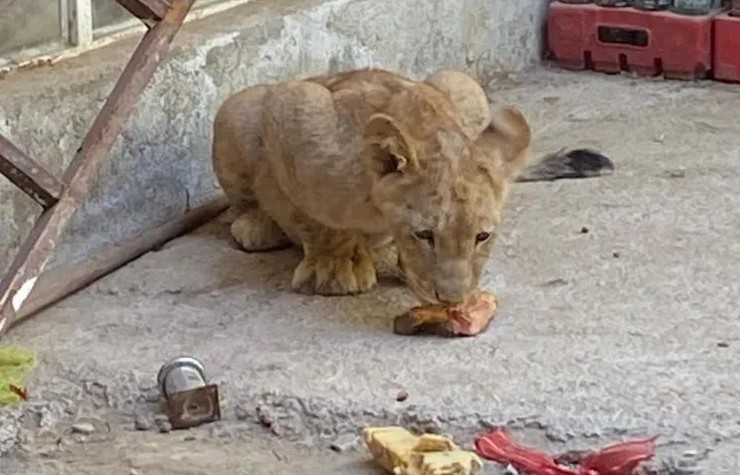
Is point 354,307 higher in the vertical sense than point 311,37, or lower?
lower

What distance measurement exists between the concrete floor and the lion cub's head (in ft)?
0.51

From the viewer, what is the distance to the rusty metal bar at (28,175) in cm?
330

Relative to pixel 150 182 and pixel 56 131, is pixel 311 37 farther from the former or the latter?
pixel 56 131

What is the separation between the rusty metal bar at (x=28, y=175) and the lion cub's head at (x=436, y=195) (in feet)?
2.17

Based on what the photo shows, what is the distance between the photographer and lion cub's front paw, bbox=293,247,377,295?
3.83 m

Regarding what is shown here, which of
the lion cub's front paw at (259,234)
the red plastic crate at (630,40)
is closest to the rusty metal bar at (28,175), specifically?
the lion cub's front paw at (259,234)

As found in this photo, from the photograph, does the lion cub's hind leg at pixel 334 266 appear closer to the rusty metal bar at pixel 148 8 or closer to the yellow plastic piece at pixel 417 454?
the rusty metal bar at pixel 148 8

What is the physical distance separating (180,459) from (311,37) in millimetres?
1941

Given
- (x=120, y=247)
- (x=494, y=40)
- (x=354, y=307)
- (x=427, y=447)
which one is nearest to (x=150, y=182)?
(x=120, y=247)

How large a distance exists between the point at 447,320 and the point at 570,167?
1.22 meters

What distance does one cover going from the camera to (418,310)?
360 cm

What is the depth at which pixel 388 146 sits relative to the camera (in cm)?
352

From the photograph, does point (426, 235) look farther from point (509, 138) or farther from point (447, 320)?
point (509, 138)

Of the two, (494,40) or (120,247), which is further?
(494,40)
